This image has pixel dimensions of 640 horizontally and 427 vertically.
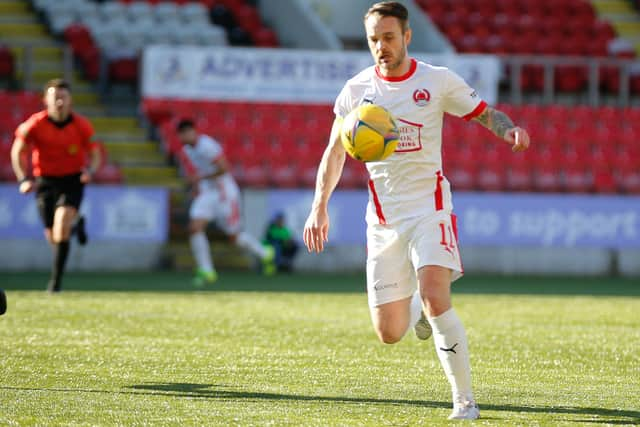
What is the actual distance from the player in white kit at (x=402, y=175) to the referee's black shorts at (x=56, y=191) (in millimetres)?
7323

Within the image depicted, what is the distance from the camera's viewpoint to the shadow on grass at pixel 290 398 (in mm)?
6387

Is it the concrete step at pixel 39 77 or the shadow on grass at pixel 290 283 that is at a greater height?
the concrete step at pixel 39 77

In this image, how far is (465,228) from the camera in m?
20.0

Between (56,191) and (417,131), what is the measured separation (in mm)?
7816

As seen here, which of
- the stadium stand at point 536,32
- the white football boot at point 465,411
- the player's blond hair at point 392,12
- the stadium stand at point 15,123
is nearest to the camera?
the white football boot at point 465,411

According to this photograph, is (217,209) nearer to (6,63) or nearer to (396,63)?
(6,63)

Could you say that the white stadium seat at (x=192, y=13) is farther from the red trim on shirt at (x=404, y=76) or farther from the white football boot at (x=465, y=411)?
the white football boot at (x=465, y=411)

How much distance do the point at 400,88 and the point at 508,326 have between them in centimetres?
504

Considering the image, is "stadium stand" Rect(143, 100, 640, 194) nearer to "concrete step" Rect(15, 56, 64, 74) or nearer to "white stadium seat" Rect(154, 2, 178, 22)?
"concrete step" Rect(15, 56, 64, 74)

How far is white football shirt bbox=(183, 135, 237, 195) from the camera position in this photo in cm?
1609

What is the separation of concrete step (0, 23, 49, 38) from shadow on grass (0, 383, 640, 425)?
17.9m

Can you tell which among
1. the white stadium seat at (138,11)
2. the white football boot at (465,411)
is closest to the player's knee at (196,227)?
the white stadium seat at (138,11)

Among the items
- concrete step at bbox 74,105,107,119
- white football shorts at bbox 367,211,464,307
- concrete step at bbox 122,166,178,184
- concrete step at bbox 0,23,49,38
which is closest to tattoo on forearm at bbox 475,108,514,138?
white football shorts at bbox 367,211,464,307

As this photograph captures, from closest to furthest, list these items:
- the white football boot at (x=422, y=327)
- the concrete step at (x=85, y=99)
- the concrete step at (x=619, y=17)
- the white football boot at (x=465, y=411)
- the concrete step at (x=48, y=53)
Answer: the white football boot at (x=465, y=411)
the white football boot at (x=422, y=327)
the concrete step at (x=85, y=99)
the concrete step at (x=48, y=53)
the concrete step at (x=619, y=17)
